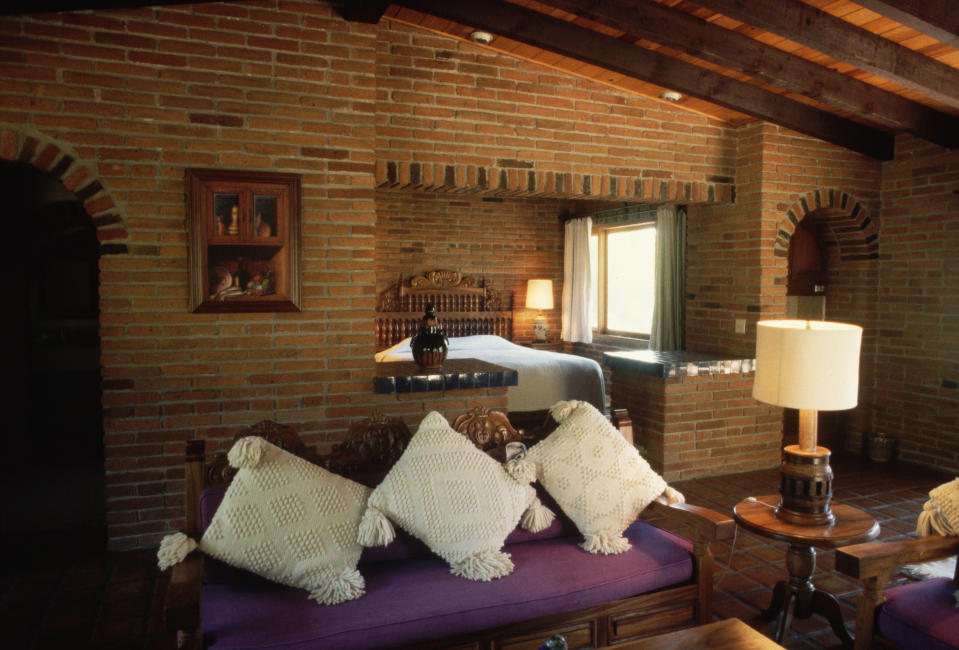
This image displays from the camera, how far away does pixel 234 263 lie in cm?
362

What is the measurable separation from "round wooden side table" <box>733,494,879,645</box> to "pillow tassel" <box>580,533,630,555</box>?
1.71ft

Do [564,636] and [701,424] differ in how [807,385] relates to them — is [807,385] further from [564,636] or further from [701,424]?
[701,424]

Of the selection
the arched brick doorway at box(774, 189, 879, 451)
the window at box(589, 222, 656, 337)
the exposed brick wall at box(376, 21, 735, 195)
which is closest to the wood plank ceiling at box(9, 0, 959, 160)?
the exposed brick wall at box(376, 21, 735, 195)

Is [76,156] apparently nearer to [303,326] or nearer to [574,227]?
[303,326]

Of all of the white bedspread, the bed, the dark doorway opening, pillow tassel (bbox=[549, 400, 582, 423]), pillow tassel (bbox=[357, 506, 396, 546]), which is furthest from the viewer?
the dark doorway opening

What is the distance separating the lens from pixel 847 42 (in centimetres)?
346

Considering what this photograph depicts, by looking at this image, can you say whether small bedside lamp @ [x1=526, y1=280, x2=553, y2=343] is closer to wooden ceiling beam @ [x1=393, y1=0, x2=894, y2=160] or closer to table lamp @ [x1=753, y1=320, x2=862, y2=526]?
wooden ceiling beam @ [x1=393, y1=0, x2=894, y2=160]

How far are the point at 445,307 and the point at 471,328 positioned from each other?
1.55 feet

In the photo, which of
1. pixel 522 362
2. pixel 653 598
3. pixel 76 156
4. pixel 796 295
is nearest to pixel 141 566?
pixel 76 156

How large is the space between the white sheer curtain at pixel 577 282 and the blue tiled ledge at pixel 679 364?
3124 mm

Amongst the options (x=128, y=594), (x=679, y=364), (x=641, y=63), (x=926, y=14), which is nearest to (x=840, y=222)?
(x=679, y=364)

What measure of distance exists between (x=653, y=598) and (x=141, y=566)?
2.64m

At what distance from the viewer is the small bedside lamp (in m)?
8.42

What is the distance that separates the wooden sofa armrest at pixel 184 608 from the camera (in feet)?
5.94
